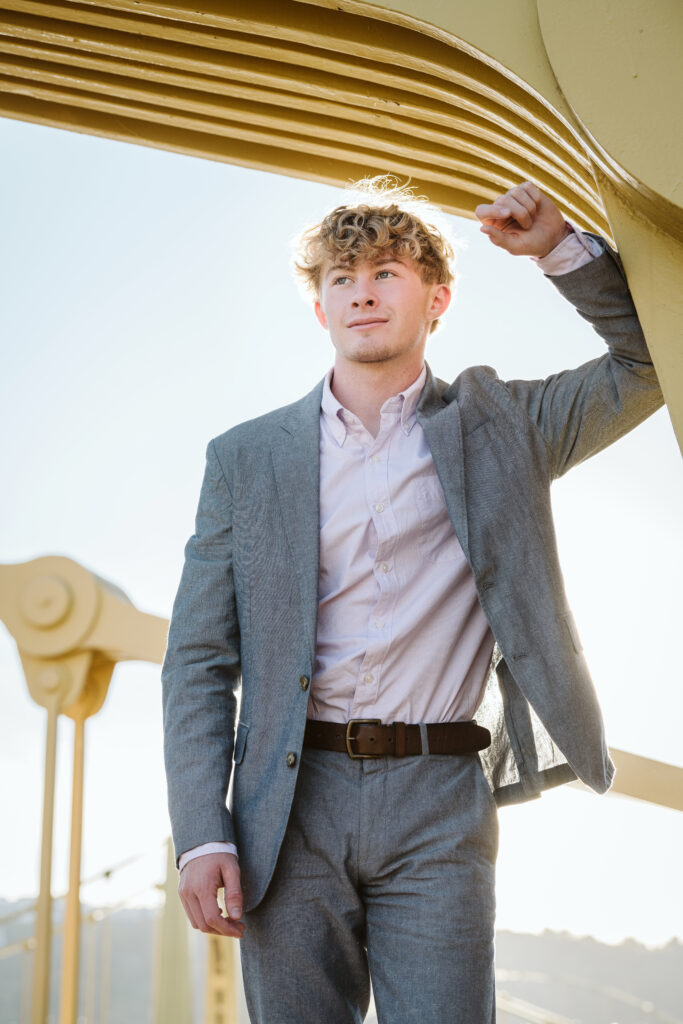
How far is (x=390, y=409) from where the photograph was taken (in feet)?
6.05

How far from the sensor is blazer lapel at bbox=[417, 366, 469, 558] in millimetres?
1649

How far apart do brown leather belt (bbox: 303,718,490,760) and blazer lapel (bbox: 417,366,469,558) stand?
29 cm

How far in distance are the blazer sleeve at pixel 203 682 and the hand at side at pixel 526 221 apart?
67cm

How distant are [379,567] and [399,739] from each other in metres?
0.29

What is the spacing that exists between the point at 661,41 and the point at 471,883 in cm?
126

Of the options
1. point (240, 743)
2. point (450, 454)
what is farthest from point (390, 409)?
point (240, 743)

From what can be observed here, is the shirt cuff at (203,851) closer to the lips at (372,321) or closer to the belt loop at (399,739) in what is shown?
the belt loop at (399,739)

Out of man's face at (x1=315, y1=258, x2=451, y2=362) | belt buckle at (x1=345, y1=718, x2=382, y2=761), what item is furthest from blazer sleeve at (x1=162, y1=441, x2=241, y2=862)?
man's face at (x1=315, y1=258, x2=451, y2=362)

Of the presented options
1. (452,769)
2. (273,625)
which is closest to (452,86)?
(273,625)

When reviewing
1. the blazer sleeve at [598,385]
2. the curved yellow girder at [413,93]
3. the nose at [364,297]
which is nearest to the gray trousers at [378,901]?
the blazer sleeve at [598,385]

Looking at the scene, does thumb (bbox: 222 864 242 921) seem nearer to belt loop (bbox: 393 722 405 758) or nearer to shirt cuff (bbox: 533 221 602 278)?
belt loop (bbox: 393 722 405 758)

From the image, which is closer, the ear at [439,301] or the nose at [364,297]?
the nose at [364,297]

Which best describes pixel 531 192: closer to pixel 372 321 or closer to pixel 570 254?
pixel 570 254

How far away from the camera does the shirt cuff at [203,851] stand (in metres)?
1.56
